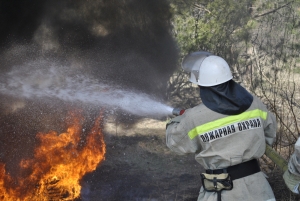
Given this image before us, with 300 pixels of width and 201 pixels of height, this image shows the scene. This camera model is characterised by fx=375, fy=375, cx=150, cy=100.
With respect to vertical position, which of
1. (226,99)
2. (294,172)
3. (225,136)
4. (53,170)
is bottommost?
(53,170)

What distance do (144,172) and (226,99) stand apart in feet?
15.2

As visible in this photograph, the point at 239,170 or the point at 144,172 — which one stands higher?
the point at 239,170

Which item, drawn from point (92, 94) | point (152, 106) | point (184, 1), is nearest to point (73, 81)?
point (92, 94)

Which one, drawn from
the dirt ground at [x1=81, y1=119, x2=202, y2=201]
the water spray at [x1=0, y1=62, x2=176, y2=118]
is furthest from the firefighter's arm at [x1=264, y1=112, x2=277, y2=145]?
the dirt ground at [x1=81, y1=119, x2=202, y2=201]

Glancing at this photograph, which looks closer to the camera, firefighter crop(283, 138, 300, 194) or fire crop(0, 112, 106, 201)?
firefighter crop(283, 138, 300, 194)

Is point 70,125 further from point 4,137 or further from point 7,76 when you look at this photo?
point 7,76

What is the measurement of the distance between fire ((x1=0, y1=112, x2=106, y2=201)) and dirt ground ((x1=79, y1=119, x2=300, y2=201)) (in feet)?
0.83

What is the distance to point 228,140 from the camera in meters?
3.09

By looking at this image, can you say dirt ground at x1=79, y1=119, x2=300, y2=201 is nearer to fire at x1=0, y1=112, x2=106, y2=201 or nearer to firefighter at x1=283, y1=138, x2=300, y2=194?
fire at x1=0, y1=112, x2=106, y2=201

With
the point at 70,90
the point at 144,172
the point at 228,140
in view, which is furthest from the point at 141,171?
the point at 228,140

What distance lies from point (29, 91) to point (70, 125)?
204cm

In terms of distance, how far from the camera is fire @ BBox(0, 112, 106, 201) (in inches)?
237

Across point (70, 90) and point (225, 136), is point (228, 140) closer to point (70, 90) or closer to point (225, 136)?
point (225, 136)

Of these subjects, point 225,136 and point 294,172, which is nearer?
point 294,172
